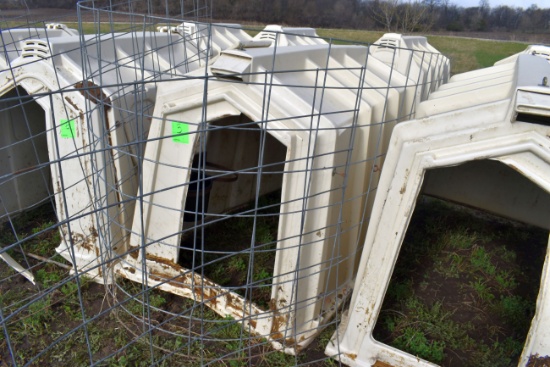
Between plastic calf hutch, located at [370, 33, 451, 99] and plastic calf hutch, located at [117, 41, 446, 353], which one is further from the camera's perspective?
plastic calf hutch, located at [370, 33, 451, 99]

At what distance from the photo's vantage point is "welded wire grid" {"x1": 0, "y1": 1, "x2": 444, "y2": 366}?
236cm

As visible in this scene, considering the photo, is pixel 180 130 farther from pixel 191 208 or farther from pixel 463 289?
pixel 463 289

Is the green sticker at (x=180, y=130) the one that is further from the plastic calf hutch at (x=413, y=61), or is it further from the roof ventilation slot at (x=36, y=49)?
the plastic calf hutch at (x=413, y=61)

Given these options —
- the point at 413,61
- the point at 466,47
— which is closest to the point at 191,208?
the point at 413,61

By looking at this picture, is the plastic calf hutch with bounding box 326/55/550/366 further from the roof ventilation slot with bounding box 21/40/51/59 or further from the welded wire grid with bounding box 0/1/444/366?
the roof ventilation slot with bounding box 21/40/51/59

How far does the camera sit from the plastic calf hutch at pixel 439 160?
1.85 metres

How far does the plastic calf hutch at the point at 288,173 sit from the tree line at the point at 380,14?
4520mm

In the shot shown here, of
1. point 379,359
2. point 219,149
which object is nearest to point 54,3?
point 219,149

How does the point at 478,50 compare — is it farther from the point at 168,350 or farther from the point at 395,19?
the point at 168,350

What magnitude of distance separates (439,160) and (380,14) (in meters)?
21.0

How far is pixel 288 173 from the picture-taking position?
93.8 inches

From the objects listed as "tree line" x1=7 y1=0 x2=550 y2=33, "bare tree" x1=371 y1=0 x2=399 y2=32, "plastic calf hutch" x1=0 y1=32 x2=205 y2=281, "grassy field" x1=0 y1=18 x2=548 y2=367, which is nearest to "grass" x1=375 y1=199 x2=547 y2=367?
"grassy field" x1=0 y1=18 x2=548 y2=367

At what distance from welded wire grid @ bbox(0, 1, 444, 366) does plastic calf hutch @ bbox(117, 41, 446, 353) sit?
1cm

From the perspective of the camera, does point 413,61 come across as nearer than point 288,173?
No
